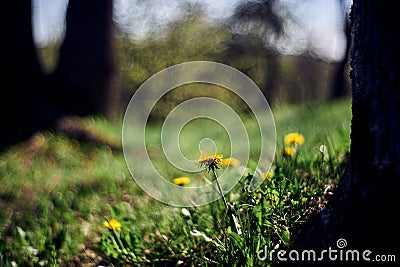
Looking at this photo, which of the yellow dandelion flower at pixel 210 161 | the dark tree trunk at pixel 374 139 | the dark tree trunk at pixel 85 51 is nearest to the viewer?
the dark tree trunk at pixel 374 139

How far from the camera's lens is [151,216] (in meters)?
2.49

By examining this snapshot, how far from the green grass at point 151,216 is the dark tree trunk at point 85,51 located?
8.00ft

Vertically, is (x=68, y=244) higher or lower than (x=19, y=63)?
lower

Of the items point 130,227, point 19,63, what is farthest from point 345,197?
point 19,63

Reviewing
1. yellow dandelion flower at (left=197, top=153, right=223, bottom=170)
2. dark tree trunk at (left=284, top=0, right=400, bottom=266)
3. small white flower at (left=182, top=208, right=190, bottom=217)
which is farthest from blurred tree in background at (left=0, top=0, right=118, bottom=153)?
dark tree trunk at (left=284, top=0, right=400, bottom=266)

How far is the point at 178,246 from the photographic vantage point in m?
2.16

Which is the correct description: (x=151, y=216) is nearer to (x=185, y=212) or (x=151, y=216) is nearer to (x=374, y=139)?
(x=185, y=212)

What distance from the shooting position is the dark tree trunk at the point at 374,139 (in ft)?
4.73

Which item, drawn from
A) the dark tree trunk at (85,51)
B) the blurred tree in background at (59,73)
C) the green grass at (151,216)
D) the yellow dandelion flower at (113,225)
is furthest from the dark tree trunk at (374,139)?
the dark tree trunk at (85,51)

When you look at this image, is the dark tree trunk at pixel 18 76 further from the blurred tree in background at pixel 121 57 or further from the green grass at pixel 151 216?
the green grass at pixel 151 216

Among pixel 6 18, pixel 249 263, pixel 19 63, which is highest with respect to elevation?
pixel 6 18

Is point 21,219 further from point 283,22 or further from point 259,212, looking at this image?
point 283,22

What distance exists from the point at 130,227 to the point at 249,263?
919 millimetres

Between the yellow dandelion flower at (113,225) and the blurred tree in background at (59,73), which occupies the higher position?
the blurred tree in background at (59,73)
